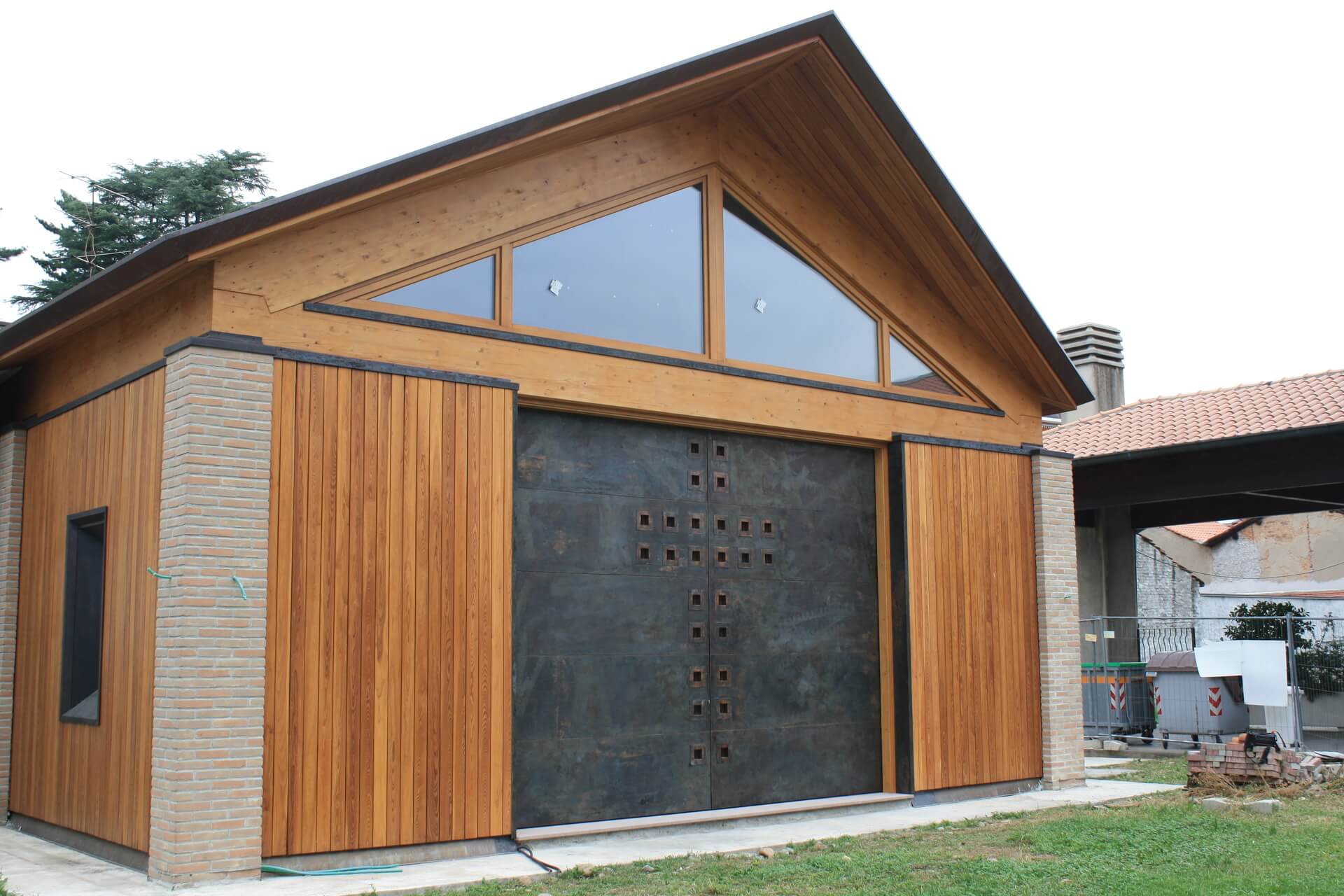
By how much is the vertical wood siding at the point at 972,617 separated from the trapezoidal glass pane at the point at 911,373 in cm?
65

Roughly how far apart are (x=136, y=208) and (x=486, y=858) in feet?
110

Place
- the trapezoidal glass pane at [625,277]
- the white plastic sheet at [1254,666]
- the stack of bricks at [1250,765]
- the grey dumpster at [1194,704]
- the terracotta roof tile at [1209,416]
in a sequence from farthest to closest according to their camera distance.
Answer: the grey dumpster at [1194,704], the terracotta roof tile at [1209,416], the white plastic sheet at [1254,666], the stack of bricks at [1250,765], the trapezoidal glass pane at [625,277]

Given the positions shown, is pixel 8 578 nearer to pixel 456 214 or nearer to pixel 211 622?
pixel 211 622

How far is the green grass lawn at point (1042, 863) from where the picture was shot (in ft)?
26.1

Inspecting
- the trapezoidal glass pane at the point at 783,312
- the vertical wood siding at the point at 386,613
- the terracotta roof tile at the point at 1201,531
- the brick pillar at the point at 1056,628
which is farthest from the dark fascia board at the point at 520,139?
the terracotta roof tile at the point at 1201,531

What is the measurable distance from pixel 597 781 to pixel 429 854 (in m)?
1.63

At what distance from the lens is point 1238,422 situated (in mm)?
17828

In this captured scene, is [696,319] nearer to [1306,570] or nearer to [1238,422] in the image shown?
[1238,422]

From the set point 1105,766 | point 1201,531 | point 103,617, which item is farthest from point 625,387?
point 1201,531

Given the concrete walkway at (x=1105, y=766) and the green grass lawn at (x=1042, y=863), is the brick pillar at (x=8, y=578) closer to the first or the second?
the green grass lawn at (x=1042, y=863)

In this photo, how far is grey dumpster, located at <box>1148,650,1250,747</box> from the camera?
59.2 ft

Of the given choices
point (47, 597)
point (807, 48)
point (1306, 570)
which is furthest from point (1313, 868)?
point (1306, 570)

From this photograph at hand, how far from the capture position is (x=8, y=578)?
11.2 meters

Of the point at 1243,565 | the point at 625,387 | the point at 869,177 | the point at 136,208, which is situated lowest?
the point at 1243,565
